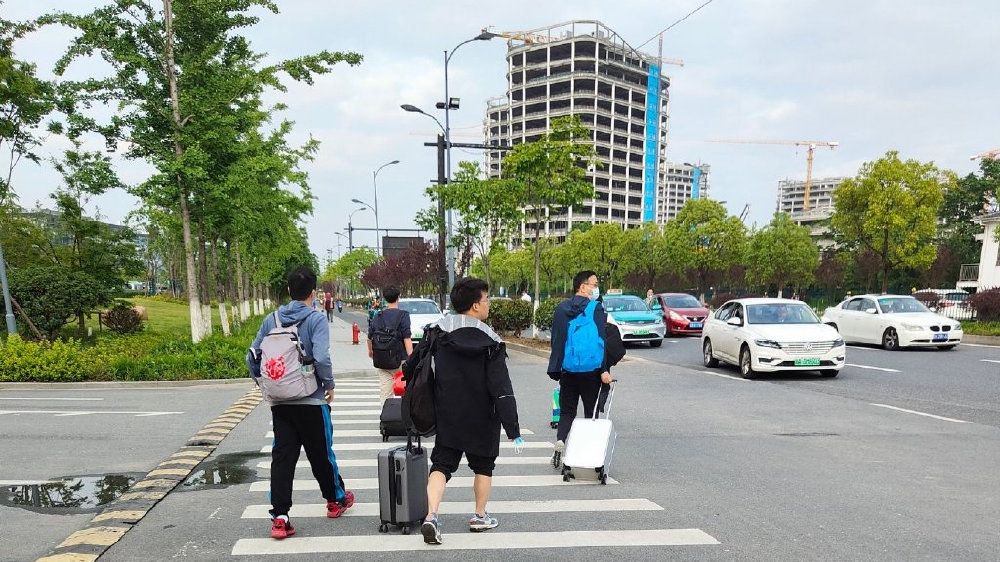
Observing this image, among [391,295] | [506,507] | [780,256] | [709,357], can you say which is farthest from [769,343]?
[780,256]

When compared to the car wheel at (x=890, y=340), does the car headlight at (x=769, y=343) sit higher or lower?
higher

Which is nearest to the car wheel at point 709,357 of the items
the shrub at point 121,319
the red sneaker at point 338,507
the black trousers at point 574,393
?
the black trousers at point 574,393

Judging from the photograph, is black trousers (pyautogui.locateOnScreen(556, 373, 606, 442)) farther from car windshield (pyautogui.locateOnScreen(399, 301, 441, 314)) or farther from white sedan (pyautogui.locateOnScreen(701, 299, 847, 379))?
car windshield (pyautogui.locateOnScreen(399, 301, 441, 314))

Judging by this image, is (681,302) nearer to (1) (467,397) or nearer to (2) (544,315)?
(2) (544,315)

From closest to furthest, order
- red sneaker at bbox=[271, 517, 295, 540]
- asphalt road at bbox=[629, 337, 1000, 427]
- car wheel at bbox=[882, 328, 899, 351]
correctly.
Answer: red sneaker at bbox=[271, 517, 295, 540] < asphalt road at bbox=[629, 337, 1000, 427] < car wheel at bbox=[882, 328, 899, 351]

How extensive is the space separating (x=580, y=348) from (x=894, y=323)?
15029mm

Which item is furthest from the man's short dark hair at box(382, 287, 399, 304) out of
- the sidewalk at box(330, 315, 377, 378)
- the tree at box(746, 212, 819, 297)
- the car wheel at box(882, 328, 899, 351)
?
the tree at box(746, 212, 819, 297)

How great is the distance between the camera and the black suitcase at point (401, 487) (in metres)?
4.38

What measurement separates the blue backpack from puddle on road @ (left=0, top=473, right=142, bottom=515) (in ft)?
13.4

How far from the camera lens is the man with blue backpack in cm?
588

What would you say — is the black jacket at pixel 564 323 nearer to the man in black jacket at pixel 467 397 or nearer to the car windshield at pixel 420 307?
the man in black jacket at pixel 467 397

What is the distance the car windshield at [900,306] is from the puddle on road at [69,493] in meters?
18.6

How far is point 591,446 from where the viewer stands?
226 inches

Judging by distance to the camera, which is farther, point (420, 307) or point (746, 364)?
point (420, 307)
